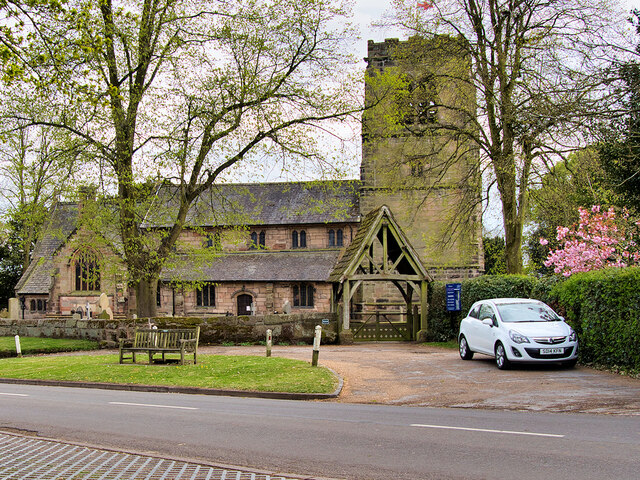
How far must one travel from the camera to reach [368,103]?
25062 millimetres

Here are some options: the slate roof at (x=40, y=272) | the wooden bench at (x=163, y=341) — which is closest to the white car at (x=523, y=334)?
the wooden bench at (x=163, y=341)

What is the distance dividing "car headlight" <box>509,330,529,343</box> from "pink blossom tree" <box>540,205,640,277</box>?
10.4 meters

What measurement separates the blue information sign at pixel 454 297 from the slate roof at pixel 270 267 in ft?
56.1

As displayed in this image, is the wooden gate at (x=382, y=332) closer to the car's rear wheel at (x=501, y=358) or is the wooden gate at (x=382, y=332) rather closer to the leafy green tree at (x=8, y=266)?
the car's rear wheel at (x=501, y=358)

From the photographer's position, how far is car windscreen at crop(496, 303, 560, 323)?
15.7m

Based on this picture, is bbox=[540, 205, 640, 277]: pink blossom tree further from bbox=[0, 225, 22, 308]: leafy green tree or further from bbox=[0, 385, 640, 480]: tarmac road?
bbox=[0, 225, 22, 308]: leafy green tree

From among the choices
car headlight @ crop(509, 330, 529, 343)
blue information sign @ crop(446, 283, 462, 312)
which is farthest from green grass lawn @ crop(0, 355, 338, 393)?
blue information sign @ crop(446, 283, 462, 312)

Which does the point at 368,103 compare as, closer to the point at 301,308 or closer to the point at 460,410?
the point at 460,410

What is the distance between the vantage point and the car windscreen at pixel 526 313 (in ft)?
51.4

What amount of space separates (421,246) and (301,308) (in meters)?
8.66

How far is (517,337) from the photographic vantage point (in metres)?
14.8

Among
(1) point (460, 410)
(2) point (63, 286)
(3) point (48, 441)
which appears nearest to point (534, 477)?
(1) point (460, 410)

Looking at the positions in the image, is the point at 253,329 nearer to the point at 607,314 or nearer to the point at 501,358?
the point at 501,358

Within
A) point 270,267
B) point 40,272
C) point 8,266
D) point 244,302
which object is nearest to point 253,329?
point 244,302
